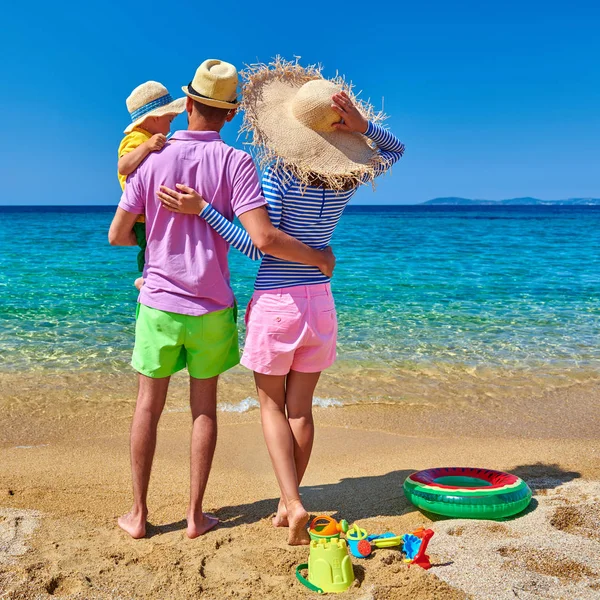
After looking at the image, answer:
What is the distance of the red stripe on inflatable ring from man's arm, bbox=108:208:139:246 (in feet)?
6.55

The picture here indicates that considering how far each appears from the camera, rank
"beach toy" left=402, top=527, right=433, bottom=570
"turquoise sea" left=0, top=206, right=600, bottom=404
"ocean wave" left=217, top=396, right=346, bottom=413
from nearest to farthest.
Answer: "beach toy" left=402, top=527, right=433, bottom=570, "ocean wave" left=217, top=396, right=346, bottom=413, "turquoise sea" left=0, top=206, right=600, bottom=404

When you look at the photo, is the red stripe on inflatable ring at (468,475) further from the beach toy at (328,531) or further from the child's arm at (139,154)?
the child's arm at (139,154)

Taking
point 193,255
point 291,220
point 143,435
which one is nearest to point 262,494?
point 143,435

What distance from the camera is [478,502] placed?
3.29m

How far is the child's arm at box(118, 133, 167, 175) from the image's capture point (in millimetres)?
2926

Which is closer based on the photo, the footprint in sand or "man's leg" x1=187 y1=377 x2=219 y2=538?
the footprint in sand

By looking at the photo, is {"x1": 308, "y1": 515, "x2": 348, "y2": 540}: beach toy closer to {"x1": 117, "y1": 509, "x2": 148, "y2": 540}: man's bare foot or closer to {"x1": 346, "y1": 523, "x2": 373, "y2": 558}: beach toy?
{"x1": 346, "y1": 523, "x2": 373, "y2": 558}: beach toy

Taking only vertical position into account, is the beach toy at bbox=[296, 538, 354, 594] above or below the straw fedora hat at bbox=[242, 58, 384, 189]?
below

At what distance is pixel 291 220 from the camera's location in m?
3.04

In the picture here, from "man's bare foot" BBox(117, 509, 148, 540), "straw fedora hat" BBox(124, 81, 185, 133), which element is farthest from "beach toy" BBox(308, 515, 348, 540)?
"straw fedora hat" BBox(124, 81, 185, 133)

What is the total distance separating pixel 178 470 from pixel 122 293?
320 inches

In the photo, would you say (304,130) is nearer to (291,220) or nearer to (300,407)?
(291,220)

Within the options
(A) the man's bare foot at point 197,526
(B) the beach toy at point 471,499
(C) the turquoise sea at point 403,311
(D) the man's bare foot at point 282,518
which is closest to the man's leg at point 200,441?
(A) the man's bare foot at point 197,526

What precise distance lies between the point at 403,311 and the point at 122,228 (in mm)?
7488
